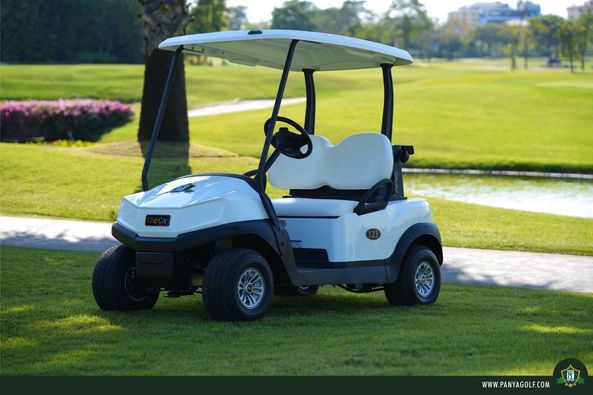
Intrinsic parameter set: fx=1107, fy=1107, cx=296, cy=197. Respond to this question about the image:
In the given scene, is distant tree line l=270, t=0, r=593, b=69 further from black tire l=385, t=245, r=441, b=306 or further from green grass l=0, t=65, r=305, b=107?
black tire l=385, t=245, r=441, b=306

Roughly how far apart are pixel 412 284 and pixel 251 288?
1.62 m

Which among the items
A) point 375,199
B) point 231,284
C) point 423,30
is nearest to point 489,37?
point 423,30

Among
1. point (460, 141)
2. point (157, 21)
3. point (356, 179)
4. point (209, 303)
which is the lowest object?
point (460, 141)

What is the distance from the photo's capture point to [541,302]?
8.88 meters

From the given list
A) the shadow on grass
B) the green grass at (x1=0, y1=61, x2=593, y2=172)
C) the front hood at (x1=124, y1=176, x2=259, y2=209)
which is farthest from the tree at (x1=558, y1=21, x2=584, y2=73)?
the front hood at (x1=124, y1=176, x2=259, y2=209)

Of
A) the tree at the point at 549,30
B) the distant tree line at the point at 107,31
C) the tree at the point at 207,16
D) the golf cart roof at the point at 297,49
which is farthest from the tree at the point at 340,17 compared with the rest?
the golf cart roof at the point at 297,49

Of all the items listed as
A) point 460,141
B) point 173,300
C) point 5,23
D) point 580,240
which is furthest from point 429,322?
point 5,23

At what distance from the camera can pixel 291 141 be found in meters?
8.20

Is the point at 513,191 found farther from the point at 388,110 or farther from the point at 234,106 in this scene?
the point at 234,106

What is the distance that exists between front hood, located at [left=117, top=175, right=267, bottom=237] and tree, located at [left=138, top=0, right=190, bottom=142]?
11832 mm

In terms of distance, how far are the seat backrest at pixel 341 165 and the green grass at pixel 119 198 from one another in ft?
16.4

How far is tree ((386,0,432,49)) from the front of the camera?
346 feet
